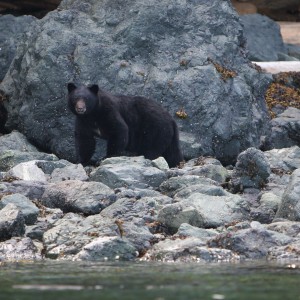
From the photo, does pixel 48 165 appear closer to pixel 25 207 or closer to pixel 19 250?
pixel 25 207

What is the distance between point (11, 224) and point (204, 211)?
2.12 meters

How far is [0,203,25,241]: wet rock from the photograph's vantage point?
36.9 ft

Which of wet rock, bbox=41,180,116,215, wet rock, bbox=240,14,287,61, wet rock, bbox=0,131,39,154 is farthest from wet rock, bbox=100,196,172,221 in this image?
wet rock, bbox=240,14,287,61

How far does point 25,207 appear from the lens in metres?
12.0

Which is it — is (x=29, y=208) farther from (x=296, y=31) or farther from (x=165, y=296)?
(x=296, y=31)

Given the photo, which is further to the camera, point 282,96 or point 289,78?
point 289,78

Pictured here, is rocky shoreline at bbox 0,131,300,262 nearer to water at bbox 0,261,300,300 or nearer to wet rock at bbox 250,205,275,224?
wet rock at bbox 250,205,275,224

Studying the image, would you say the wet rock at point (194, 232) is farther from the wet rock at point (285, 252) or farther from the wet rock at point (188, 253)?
the wet rock at point (285, 252)

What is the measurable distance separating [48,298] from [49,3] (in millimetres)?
20227

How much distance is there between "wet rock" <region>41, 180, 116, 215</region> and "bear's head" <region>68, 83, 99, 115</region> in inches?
137

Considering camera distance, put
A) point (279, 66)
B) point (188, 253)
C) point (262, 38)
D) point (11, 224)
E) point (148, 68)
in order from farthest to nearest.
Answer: point (262, 38)
point (279, 66)
point (148, 68)
point (11, 224)
point (188, 253)

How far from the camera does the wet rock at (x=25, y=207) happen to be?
470 inches

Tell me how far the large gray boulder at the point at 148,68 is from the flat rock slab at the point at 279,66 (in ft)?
13.6

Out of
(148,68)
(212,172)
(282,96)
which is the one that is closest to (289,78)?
(282,96)
